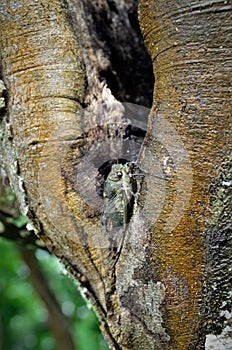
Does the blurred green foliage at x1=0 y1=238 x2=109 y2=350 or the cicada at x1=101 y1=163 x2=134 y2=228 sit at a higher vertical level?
the cicada at x1=101 y1=163 x2=134 y2=228

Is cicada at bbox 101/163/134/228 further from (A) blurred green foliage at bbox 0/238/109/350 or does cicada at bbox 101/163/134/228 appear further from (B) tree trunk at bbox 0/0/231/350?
(A) blurred green foliage at bbox 0/238/109/350

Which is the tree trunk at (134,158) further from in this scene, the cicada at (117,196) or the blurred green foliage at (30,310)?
the blurred green foliage at (30,310)

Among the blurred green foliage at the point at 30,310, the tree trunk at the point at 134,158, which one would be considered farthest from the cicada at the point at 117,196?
the blurred green foliage at the point at 30,310

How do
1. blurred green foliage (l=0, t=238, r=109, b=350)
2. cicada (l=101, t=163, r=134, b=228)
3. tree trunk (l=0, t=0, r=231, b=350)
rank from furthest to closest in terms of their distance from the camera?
blurred green foliage (l=0, t=238, r=109, b=350) < cicada (l=101, t=163, r=134, b=228) < tree trunk (l=0, t=0, r=231, b=350)

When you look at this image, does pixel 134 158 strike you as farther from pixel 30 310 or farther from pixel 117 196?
pixel 30 310

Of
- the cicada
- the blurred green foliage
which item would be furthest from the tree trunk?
the blurred green foliage

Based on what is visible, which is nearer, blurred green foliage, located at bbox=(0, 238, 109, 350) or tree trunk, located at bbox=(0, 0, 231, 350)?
tree trunk, located at bbox=(0, 0, 231, 350)

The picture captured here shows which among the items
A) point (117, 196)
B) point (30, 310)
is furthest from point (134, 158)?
point (30, 310)
